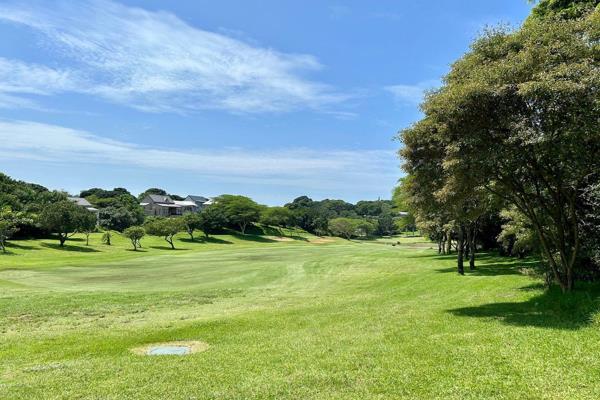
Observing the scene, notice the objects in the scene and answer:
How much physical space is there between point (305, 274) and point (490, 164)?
27.7 m

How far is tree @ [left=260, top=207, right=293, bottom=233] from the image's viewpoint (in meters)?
146

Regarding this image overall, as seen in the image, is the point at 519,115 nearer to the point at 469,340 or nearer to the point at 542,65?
the point at 542,65

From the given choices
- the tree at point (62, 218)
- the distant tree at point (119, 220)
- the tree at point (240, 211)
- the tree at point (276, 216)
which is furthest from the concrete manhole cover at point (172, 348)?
the tree at point (276, 216)

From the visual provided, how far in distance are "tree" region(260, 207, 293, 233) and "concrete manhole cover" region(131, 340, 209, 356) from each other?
13328 cm

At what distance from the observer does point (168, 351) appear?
470 inches

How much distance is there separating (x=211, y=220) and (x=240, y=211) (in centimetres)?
1725

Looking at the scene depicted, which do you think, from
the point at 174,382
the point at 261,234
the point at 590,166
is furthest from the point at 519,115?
the point at 261,234

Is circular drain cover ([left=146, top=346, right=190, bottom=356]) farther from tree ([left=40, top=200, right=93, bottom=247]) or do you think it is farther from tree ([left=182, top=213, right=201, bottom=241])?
tree ([left=182, top=213, right=201, bottom=241])

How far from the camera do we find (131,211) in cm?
12012

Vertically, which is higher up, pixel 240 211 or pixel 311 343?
pixel 240 211

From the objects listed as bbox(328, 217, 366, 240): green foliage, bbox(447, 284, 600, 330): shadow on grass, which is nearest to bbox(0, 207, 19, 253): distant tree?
bbox(447, 284, 600, 330): shadow on grass

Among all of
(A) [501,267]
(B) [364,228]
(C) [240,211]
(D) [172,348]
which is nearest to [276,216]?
(C) [240,211]

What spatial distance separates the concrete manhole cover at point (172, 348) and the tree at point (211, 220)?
104151mm

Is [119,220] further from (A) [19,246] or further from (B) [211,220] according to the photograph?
(A) [19,246]
